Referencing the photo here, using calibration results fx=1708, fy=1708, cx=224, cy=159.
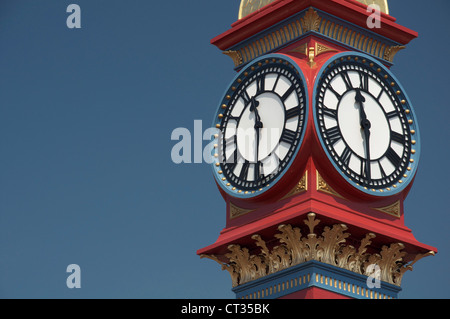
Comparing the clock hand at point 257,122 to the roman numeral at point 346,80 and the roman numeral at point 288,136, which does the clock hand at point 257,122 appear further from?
the roman numeral at point 346,80

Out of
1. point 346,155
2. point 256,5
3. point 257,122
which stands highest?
point 256,5

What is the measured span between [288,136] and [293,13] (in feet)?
9.80

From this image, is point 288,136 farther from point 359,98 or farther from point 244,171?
point 359,98

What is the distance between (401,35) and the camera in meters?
39.7

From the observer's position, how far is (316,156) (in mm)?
37188

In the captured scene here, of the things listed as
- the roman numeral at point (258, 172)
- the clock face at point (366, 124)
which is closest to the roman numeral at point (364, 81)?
the clock face at point (366, 124)

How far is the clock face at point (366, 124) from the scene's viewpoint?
37.5 meters

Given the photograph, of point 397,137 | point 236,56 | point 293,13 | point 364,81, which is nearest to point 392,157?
point 397,137

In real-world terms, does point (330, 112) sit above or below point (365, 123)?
above

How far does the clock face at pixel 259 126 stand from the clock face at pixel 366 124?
70cm

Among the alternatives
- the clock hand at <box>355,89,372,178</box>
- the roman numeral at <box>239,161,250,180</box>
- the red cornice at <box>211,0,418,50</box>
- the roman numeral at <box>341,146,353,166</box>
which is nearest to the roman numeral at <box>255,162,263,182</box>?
the roman numeral at <box>239,161,250,180</box>
